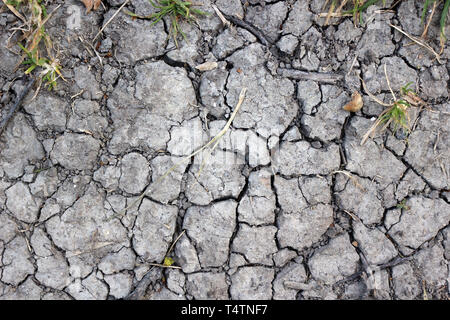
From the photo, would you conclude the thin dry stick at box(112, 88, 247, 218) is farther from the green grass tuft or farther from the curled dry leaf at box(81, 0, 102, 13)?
the curled dry leaf at box(81, 0, 102, 13)

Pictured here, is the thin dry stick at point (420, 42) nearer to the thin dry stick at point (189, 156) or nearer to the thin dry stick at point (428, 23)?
the thin dry stick at point (428, 23)

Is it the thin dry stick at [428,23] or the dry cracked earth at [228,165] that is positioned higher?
the thin dry stick at [428,23]

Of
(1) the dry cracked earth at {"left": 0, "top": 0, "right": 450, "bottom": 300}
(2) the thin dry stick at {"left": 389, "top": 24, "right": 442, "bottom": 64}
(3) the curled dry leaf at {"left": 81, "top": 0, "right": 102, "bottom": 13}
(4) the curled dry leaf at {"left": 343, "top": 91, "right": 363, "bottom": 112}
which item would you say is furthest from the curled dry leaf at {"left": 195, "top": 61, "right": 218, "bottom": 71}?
(2) the thin dry stick at {"left": 389, "top": 24, "right": 442, "bottom": 64}

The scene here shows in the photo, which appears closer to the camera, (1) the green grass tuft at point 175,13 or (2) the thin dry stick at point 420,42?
(1) the green grass tuft at point 175,13

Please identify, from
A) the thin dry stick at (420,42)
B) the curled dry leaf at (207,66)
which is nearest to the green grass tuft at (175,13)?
the curled dry leaf at (207,66)

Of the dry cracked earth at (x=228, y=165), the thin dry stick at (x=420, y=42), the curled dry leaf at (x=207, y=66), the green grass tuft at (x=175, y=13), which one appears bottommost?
the dry cracked earth at (x=228, y=165)
